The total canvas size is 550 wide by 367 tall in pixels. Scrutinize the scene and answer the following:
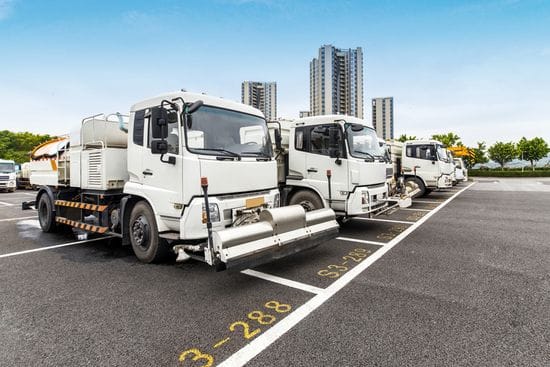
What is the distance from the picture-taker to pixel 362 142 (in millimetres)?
6660

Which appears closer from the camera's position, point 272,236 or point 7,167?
point 272,236

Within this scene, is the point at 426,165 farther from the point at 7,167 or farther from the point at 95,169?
the point at 7,167

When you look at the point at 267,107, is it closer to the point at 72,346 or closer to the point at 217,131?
the point at 217,131

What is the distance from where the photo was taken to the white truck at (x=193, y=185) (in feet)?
12.7

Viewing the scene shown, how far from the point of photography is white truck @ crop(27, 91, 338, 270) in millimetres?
3859

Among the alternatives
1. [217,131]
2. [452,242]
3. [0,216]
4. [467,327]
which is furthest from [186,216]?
[0,216]

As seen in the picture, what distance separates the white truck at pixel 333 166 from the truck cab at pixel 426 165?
7.70m

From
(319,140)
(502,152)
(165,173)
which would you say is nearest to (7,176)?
(165,173)

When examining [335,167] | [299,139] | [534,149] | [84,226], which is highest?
[534,149]

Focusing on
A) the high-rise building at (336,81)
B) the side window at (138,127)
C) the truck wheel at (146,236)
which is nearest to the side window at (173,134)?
the side window at (138,127)

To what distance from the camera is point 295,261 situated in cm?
482

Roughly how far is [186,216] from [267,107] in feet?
50.7

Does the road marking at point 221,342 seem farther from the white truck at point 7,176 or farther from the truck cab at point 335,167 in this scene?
the white truck at point 7,176

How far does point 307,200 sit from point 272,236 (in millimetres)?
3032
